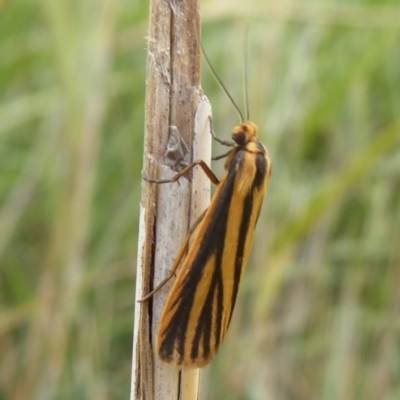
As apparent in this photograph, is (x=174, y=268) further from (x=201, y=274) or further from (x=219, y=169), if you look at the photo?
(x=219, y=169)

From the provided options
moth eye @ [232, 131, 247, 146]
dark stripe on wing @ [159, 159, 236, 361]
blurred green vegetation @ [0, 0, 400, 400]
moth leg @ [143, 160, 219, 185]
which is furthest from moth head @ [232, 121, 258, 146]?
blurred green vegetation @ [0, 0, 400, 400]

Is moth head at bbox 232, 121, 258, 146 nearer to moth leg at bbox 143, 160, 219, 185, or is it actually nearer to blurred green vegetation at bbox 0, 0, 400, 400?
moth leg at bbox 143, 160, 219, 185

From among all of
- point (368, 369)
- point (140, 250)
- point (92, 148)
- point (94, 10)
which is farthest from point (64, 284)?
point (368, 369)

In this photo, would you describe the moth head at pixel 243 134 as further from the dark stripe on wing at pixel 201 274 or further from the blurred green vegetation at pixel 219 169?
the blurred green vegetation at pixel 219 169

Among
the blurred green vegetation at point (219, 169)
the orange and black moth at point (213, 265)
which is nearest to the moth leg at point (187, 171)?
the orange and black moth at point (213, 265)

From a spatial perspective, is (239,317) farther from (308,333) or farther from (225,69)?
(225,69)

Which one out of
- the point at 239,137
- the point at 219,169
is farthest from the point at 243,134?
the point at 219,169

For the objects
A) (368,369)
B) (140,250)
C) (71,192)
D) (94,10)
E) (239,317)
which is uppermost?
(94,10)
